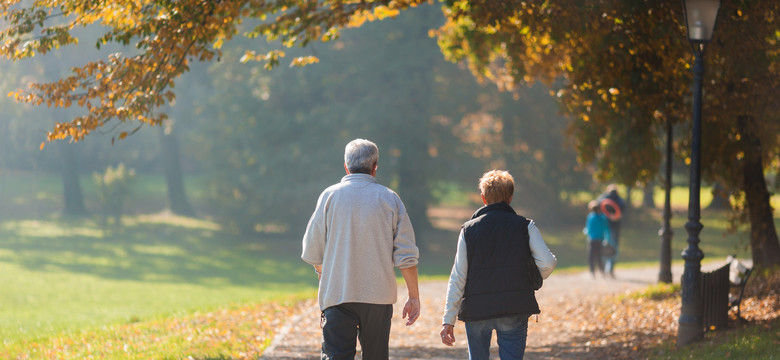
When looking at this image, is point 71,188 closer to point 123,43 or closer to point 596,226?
point 596,226

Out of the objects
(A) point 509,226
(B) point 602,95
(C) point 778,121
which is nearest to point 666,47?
(B) point 602,95

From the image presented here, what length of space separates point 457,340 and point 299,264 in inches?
830

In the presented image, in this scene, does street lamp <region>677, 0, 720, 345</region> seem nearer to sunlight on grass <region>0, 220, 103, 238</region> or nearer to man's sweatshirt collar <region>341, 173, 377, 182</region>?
man's sweatshirt collar <region>341, 173, 377, 182</region>

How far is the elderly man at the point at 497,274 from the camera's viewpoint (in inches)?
205

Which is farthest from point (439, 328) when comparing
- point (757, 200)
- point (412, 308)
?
point (412, 308)

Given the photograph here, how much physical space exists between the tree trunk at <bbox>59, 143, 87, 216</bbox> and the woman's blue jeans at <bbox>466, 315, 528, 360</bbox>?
41.1m

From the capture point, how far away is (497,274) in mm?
5227

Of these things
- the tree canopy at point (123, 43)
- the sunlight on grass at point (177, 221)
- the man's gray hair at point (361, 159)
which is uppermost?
the tree canopy at point (123, 43)

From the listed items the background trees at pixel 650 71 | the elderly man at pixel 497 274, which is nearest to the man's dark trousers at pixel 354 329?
the elderly man at pixel 497 274

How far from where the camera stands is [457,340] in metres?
10.2

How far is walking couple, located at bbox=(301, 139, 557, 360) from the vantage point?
16.7 ft

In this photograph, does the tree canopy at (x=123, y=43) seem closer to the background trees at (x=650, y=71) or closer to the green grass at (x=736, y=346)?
the background trees at (x=650, y=71)

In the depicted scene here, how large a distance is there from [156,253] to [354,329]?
95.7ft

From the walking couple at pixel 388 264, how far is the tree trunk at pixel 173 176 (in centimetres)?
4182
